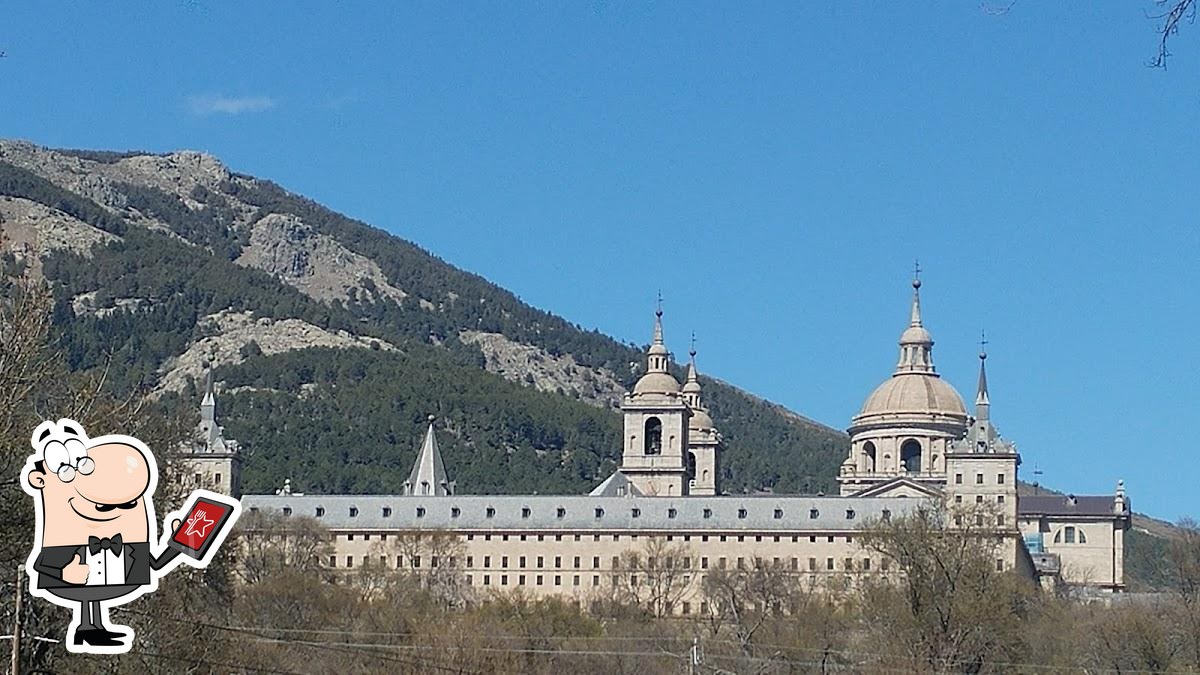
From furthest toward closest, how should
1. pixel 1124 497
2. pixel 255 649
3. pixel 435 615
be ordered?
pixel 1124 497
pixel 435 615
pixel 255 649

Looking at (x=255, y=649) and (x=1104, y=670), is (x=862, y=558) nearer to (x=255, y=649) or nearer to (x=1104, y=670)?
(x=1104, y=670)

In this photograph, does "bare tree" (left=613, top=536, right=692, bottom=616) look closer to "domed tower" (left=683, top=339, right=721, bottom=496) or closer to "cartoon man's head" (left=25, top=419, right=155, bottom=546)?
"domed tower" (left=683, top=339, right=721, bottom=496)

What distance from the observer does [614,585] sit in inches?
5492

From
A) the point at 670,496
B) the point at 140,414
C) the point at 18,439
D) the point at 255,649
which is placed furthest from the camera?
the point at 670,496

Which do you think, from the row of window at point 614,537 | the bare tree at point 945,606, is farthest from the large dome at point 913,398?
the bare tree at point 945,606

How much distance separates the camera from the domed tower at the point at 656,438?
160 metres

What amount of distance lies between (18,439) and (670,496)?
123438mm

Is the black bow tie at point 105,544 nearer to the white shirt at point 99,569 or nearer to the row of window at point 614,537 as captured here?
the white shirt at point 99,569

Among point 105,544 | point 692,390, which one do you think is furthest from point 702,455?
point 105,544

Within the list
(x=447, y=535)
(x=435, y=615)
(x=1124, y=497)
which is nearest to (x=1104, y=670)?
(x=435, y=615)

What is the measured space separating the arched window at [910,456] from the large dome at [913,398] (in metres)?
2.62

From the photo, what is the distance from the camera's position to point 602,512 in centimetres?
14625

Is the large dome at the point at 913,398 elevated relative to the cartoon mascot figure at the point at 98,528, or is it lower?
elevated

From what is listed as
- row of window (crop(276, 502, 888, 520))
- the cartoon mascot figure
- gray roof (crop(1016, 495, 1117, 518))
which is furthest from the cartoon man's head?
gray roof (crop(1016, 495, 1117, 518))
